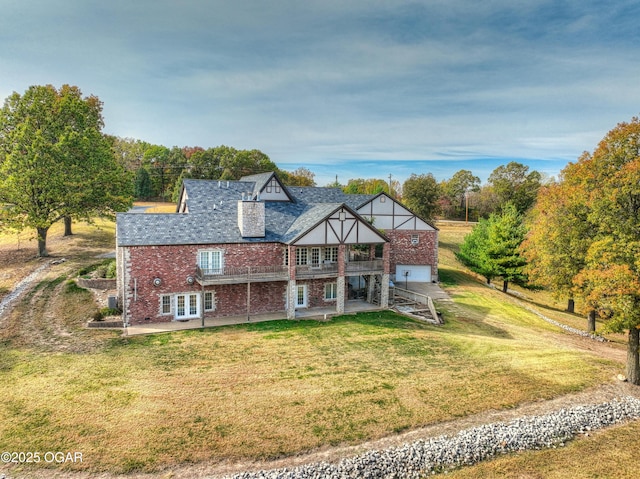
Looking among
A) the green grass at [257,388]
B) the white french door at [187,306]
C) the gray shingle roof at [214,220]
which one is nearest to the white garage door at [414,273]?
the gray shingle roof at [214,220]

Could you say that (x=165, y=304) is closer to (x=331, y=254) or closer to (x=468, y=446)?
(x=331, y=254)

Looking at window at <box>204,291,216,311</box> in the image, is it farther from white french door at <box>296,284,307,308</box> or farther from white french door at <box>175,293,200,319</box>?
white french door at <box>296,284,307,308</box>

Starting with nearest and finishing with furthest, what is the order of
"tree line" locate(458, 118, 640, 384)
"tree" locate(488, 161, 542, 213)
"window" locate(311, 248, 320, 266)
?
1. "tree line" locate(458, 118, 640, 384)
2. "window" locate(311, 248, 320, 266)
3. "tree" locate(488, 161, 542, 213)

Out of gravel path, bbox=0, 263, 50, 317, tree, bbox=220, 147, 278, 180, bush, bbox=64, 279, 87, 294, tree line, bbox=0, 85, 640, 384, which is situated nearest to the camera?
tree line, bbox=0, 85, 640, 384

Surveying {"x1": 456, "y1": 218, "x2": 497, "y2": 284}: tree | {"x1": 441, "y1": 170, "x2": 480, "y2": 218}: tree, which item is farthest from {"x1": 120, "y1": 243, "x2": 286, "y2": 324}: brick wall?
{"x1": 441, "y1": 170, "x2": 480, "y2": 218}: tree

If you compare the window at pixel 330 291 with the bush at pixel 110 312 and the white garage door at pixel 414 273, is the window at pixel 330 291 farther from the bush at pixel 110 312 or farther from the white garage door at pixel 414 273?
the bush at pixel 110 312

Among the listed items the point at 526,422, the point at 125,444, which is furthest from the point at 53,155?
the point at 526,422

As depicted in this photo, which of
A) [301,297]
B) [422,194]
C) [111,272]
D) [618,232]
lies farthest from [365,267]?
[422,194]
